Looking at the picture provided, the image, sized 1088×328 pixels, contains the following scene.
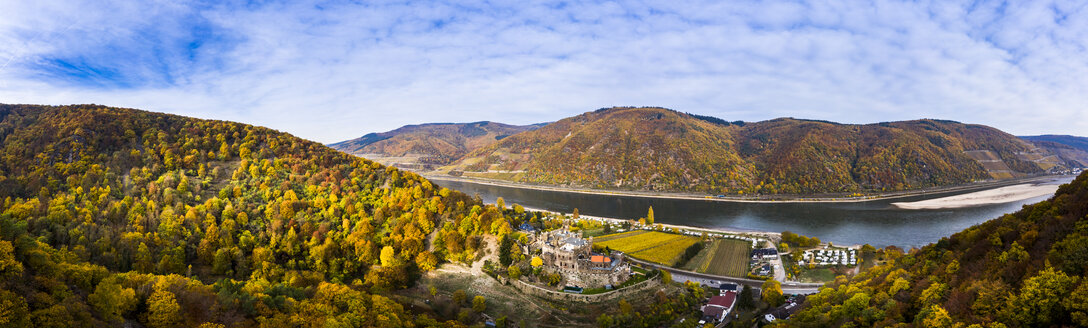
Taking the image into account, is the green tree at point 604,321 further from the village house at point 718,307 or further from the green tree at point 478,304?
the green tree at point 478,304

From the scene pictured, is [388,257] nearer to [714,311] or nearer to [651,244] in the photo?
[714,311]

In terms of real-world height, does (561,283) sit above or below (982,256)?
below

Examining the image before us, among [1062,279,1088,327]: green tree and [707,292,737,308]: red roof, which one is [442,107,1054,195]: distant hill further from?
[1062,279,1088,327]: green tree

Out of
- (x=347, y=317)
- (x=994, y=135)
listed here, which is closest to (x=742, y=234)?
(x=347, y=317)

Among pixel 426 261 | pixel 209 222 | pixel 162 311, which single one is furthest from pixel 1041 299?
pixel 209 222

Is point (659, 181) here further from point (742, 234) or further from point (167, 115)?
point (167, 115)

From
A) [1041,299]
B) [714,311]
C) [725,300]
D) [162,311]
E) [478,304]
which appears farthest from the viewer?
[725,300]
